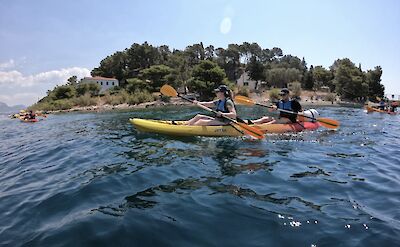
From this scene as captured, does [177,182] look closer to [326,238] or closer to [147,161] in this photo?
[147,161]

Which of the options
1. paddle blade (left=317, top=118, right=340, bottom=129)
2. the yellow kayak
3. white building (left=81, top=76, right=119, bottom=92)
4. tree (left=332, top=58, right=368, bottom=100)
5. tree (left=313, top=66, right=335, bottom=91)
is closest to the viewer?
the yellow kayak

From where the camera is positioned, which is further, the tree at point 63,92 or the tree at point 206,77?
the tree at point 63,92

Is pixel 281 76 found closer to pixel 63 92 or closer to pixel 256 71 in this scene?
pixel 256 71

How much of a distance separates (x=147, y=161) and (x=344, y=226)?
4.56m

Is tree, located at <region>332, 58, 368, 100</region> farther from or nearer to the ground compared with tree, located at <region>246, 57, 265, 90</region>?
nearer to the ground

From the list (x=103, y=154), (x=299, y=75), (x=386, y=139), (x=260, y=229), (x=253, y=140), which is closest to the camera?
(x=260, y=229)

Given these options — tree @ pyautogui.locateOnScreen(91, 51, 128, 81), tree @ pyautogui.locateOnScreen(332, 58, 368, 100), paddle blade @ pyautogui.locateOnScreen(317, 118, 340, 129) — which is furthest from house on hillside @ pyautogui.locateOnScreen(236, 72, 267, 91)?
paddle blade @ pyautogui.locateOnScreen(317, 118, 340, 129)

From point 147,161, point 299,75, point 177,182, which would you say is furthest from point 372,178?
point 299,75

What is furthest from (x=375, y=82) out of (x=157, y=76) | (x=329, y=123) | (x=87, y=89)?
(x=329, y=123)

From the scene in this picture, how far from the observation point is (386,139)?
10.8 meters

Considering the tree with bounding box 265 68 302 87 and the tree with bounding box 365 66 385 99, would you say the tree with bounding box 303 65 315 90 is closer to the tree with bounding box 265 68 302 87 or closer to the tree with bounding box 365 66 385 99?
the tree with bounding box 265 68 302 87

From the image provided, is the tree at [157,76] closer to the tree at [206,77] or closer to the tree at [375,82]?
the tree at [206,77]

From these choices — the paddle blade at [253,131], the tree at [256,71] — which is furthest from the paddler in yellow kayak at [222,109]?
the tree at [256,71]

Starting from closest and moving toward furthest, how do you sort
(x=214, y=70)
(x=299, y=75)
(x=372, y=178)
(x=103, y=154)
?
(x=372, y=178) < (x=103, y=154) < (x=214, y=70) < (x=299, y=75)
